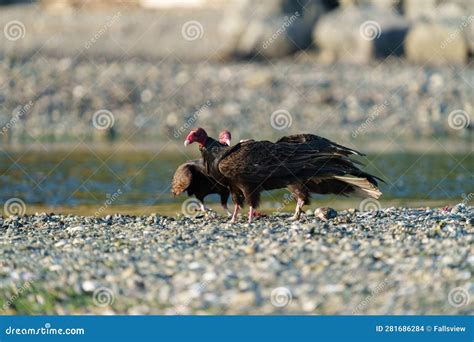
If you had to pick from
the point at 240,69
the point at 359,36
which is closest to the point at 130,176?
the point at 240,69

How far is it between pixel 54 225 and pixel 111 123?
19.6 meters

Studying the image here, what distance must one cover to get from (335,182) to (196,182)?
2409 millimetres

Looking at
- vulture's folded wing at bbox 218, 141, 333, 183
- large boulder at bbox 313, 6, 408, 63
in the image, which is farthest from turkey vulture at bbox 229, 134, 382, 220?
large boulder at bbox 313, 6, 408, 63

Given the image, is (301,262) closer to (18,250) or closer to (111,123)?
(18,250)

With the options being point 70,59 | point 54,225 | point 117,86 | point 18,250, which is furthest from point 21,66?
point 18,250

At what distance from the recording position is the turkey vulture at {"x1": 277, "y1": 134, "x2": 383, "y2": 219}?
14398mm

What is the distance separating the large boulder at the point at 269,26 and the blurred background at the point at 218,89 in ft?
0.23

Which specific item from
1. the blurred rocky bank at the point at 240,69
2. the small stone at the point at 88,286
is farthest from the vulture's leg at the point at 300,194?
the blurred rocky bank at the point at 240,69

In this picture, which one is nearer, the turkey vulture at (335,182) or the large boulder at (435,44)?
the turkey vulture at (335,182)

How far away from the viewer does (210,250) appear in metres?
11.6

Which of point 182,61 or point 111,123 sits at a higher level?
point 182,61

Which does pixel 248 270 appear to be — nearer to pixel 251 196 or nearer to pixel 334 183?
pixel 251 196

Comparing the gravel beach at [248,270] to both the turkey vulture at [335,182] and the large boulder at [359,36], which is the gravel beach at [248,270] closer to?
the turkey vulture at [335,182]

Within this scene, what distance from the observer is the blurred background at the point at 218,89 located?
2347 cm
